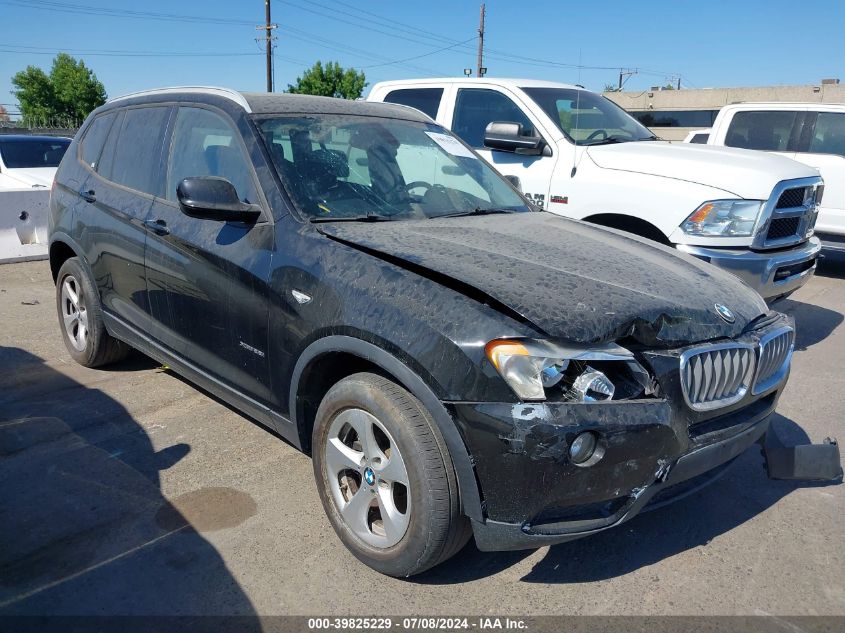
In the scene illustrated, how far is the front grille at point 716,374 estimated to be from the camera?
2.51m

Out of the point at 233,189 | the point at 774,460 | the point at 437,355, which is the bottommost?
the point at 774,460

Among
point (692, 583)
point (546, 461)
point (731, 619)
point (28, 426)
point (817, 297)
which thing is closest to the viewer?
point (546, 461)

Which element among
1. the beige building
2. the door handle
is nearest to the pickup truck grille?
the door handle

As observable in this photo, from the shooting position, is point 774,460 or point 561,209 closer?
point 774,460

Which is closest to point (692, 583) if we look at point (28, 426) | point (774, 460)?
point (774, 460)

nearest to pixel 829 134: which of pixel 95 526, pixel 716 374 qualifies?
pixel 716 374

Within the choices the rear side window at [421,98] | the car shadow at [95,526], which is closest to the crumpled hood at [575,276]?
the car shadow at [95,526]

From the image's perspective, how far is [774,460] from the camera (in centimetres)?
346

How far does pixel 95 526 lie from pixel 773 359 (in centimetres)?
303

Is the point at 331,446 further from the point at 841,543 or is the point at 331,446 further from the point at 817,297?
the point at 817,297

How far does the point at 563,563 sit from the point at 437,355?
1158 millimetres

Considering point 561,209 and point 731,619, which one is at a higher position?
point 561,209

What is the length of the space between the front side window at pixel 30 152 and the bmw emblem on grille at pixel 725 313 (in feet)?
33.7

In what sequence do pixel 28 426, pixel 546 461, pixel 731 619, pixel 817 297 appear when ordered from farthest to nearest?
1. pixel 817 297
2. pixel 28 426
3. pixel 731 619
4. pixel 546 461
